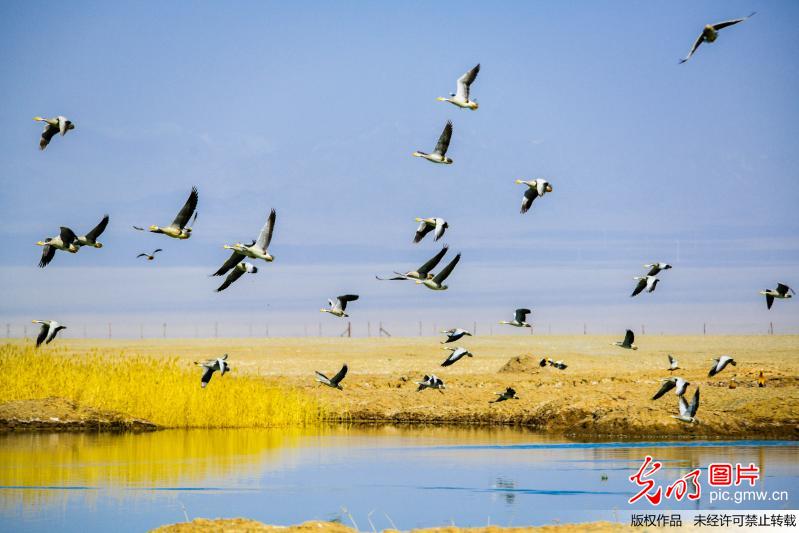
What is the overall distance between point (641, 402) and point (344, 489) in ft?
50.7

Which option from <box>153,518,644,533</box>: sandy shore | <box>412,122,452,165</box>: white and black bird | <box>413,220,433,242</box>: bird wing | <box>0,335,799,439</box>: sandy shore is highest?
<box>412,122,452,165</box>: white and black bird

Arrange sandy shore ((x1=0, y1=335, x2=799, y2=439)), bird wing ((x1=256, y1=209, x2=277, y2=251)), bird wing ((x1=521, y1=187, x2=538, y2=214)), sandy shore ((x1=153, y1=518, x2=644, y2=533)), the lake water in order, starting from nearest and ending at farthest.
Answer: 1. sandy shore ((x1=153, y1=518, x2=644, y2=533))
2. the lake water
3. bird wing ((x1=256, y1=209, x2=277, y2=251))
4. bird wing ((x1=521, y1=187, x2=538, y2=214))
5. sandy shore ((x1=0, y1=335, x2=799, y2=439))

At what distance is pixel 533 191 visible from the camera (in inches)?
1040

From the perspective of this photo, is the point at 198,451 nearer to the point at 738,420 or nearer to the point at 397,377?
the point at 738,420

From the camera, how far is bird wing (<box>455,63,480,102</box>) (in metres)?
26.5

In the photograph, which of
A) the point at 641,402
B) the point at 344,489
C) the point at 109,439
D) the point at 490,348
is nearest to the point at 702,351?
the point at 490,348

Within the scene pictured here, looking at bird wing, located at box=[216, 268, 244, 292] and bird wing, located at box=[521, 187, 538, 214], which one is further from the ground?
bird wing, located at box=[521, 187, 538, 214]

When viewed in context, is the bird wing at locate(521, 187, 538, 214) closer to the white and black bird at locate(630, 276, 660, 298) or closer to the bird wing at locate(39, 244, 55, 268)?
the white and black bird at locate(630, 276, 660, 298)

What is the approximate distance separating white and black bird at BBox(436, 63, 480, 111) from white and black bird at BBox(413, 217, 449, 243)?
2768mm

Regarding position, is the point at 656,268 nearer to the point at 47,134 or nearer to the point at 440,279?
the point at 440,279

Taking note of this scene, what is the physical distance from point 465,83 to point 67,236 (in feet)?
32.0

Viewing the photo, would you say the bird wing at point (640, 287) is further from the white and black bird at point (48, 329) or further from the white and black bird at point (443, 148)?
the white and black bird at point (48, 329)

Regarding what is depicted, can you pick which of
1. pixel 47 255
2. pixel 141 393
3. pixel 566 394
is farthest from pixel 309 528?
pixel 566 394

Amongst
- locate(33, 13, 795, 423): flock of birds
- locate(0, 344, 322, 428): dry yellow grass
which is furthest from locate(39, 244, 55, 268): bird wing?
locate(0, 344, 322, 428): dry yellow grass
